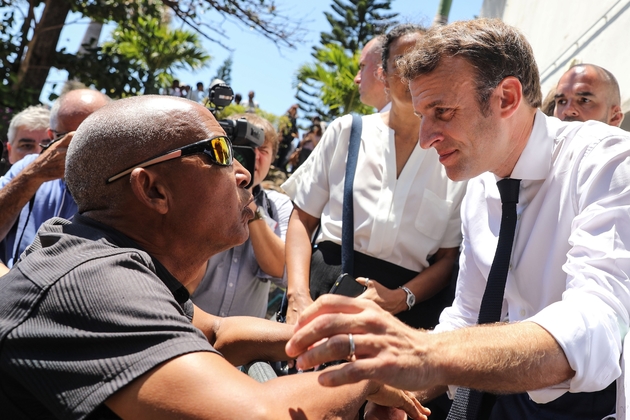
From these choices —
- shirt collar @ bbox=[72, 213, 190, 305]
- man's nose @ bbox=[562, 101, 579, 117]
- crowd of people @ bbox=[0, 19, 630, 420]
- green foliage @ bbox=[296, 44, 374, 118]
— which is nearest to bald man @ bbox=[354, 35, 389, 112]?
crowd of people @ bbox=[0, 19, 630, 420]

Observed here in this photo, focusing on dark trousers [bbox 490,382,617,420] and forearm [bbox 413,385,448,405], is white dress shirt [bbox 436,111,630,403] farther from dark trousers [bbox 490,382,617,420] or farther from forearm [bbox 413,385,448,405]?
forearm [bbox 413,385,448,405]

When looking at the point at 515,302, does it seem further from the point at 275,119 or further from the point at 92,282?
the point at 275,119

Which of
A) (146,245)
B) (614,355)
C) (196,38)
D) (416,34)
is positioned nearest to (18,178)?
(146,245)

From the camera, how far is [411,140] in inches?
134

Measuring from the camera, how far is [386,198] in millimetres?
3275

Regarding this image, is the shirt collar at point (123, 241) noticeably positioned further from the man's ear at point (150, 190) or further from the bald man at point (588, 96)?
the bald man at point (588, 96)

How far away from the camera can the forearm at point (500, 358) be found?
1.60 meters

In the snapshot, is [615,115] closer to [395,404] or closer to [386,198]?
[386,198]

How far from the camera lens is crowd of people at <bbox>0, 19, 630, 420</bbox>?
1500 mm

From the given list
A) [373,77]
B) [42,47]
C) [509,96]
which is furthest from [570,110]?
[42,47]

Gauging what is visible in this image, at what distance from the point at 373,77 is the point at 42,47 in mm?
6712

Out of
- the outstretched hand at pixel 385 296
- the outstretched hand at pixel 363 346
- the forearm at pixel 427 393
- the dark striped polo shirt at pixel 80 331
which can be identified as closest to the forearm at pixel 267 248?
the outstretched hand at pixel 385 296

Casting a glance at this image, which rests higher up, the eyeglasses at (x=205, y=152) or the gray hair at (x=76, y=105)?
the eyeglasses at (x=205, y=152)

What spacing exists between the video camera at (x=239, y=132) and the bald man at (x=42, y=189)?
0.74 m
